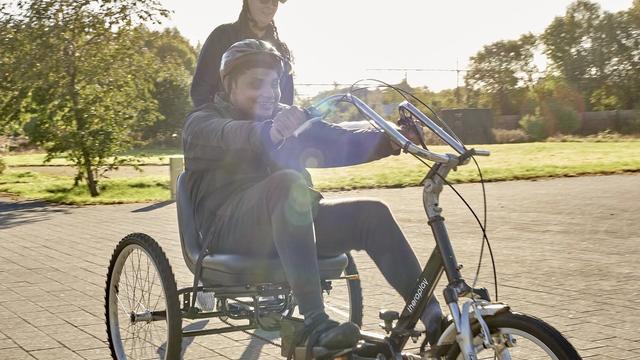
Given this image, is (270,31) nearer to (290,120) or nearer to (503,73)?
(290,120)

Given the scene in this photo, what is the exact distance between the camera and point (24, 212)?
13.4 m

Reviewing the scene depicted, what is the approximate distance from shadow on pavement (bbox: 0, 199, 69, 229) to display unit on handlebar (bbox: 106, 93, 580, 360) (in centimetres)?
844

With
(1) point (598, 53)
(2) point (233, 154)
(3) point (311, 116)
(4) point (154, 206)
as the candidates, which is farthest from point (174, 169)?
(1) point (598, 53)

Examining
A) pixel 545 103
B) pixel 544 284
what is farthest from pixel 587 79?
pixel 544 284

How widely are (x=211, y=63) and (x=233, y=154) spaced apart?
23.4 inches

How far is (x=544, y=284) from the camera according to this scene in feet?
19.2

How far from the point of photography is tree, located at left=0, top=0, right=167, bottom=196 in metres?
16.2

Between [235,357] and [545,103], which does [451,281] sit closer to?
[235,357]

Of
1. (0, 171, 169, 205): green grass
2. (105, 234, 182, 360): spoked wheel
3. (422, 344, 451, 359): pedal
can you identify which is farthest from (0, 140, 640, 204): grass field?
(422, 344, 451, 359): pedal

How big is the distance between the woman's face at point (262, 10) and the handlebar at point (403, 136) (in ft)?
3.44

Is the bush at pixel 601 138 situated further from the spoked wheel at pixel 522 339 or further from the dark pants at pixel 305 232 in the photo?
the spoked wheel at pixel 522 339

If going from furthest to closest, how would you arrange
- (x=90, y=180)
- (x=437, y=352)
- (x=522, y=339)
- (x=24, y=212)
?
(x=90, y=180) < (x=24, y=212) < (x=437, y=352) < (x=522, y=339)

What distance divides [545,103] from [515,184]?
101ft

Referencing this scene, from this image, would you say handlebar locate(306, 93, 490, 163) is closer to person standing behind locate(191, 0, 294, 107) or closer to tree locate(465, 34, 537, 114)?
person standing behind locate(191, 0, 294, 107)
